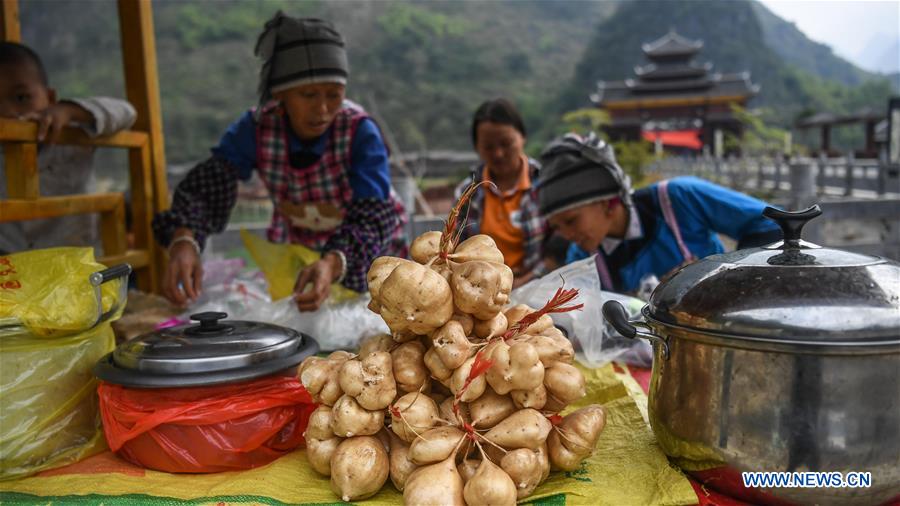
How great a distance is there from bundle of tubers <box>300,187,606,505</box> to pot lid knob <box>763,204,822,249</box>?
415 mm

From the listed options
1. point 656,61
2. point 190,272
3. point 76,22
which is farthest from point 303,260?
point 76,22

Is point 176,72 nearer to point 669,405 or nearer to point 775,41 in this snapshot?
point 669,405

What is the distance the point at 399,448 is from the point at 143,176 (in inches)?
81.3

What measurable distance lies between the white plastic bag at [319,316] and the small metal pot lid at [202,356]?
0.62 meters

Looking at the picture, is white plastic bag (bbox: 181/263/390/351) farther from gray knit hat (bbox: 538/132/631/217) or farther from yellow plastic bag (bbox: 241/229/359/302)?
gray knit hat (bbox: 538/132/631/217)

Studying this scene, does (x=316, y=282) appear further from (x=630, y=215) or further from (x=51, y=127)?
(x=630, y=215)

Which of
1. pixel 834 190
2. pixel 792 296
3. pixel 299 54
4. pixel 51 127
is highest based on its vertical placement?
pixel 299 54

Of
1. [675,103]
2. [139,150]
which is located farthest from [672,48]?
[139,150]

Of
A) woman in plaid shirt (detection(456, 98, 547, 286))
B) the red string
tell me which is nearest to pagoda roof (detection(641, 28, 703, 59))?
woman in plaid shirt (detection(456, 98, 547, 286))

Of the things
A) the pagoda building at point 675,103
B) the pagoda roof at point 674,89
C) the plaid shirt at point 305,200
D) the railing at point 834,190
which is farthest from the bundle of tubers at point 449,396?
the pagoda roof at point 674,89

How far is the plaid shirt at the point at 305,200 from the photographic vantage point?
2.20 metres

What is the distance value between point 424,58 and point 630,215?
4585 centimetres

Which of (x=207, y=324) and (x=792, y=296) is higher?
(x=792, y=296)

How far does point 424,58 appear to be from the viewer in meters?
46.0
